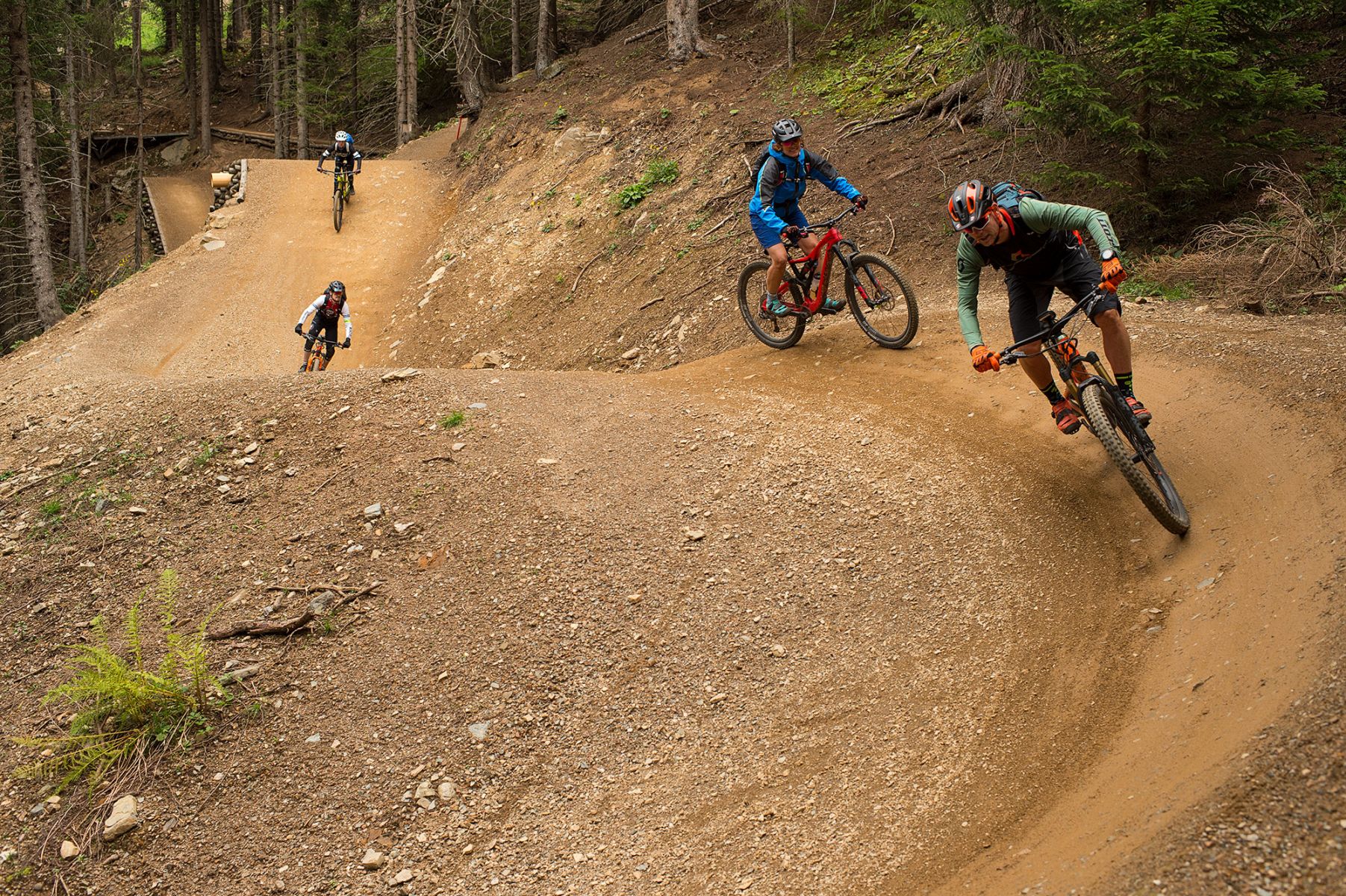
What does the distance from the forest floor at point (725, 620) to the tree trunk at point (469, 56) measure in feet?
62.5

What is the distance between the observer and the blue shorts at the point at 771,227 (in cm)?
988

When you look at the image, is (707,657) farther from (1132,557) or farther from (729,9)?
(729,9)

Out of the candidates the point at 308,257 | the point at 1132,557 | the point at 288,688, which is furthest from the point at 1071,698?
the point at 308,257

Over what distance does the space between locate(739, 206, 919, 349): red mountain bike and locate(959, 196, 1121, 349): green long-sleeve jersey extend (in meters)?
2.83

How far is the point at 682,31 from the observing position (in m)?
23.0

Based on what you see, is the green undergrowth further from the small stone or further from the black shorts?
the small stone

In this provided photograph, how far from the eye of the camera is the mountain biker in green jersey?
19.1 ft

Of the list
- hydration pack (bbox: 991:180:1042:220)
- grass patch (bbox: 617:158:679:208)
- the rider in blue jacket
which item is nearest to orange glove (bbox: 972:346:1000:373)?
hydration pack (bbox: 991:180:1042:220)

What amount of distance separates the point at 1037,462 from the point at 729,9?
74.7 feet

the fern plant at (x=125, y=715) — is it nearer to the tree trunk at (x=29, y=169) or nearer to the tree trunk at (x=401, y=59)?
the tree trunk at (x=29, y=169)

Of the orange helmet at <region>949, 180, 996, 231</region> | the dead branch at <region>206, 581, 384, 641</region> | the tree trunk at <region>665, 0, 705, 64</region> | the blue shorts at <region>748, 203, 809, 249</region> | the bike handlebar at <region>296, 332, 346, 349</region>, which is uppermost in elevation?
the tree trunk at <region>665, 0, 705, 64</region>

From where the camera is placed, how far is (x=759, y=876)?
14.6ft

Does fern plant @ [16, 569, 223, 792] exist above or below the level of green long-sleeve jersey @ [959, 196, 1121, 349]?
below

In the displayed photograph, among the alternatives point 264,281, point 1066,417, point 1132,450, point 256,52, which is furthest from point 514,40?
point 1132,450
